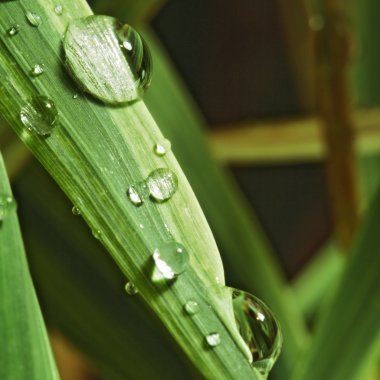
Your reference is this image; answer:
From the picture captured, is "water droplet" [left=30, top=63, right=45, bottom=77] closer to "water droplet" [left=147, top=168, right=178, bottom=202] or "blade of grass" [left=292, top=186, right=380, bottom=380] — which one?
"water droplet" [left=147, top=168, right=178, bottom=202]

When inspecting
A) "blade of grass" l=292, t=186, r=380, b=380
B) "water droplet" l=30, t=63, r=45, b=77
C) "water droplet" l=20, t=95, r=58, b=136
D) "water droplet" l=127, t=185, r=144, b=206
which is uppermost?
"blade of grass" l=292, t=186, r=380, b=380

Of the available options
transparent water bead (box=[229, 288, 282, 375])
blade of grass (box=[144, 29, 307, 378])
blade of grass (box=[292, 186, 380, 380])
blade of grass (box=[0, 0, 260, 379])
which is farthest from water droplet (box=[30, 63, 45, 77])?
blade of grass (box=[144, 29, 307, 378])

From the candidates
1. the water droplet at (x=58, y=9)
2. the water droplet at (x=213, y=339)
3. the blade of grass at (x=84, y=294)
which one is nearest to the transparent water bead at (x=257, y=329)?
the water droplet at (x=213, y=339)

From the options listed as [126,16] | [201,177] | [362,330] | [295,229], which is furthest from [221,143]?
[295,229]

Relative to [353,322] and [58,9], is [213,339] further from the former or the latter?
[353,322]

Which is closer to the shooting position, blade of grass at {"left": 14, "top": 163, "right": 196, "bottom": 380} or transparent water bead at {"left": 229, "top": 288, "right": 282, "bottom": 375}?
transparent water bead at {"left": 229, "top": 288, "right": 282, "bottom": 375}

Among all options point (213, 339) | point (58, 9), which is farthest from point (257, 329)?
point (58, 9)

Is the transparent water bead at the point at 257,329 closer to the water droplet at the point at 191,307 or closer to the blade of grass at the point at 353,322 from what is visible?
the water droplet at the point at 191,307
